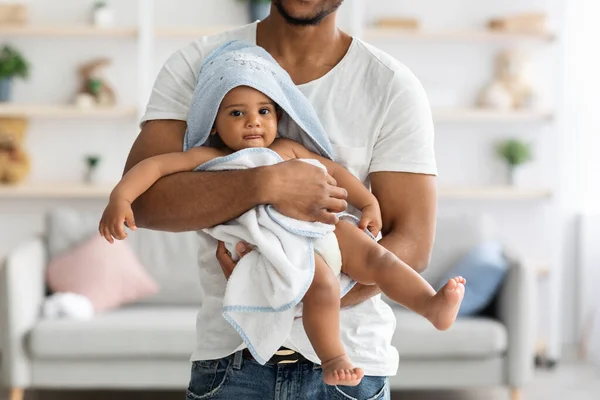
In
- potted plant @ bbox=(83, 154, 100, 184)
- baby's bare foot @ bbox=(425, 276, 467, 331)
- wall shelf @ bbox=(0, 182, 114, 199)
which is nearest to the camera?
baby's bare foot @ bbox=(425, 276, 467, 331)

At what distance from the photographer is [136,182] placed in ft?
5.04

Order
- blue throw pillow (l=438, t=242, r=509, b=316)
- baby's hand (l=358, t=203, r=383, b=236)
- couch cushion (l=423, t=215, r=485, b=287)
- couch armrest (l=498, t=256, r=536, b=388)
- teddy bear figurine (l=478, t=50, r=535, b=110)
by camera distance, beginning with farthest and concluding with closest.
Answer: teddy bear figurine (l=478, t=50, r=535, b=110)
couch cushion (l=423, t=215, r=485, b=287)
blue throw pillow (l=438, t=242, r=509, b=316)
couch armrest (l=498, t=256, r=536, b=388)
baby's hand (l=358, t=203, r=383, b=236)

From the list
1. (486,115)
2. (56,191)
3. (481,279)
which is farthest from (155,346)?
(486,115)

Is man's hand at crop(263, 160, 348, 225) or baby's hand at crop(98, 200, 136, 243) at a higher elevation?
man's hand at crop(263, 160, 348, 225)

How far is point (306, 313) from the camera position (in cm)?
151

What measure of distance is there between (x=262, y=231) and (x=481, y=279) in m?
2.91

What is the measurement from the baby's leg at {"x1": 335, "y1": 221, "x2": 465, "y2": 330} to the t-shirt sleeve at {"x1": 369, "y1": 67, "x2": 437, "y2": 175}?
0.13m

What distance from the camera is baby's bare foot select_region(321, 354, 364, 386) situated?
1.47 metres

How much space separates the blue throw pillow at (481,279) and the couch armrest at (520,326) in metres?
0.12

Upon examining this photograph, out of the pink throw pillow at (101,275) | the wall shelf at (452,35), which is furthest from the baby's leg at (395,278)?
the wall shelf at (452,35)

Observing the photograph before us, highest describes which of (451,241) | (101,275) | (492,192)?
(492,192)

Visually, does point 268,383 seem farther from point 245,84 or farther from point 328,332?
point 245,84

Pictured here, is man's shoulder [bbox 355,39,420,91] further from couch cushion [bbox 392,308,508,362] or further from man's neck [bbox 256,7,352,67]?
couch cushion [bbox 392,308,508,362]

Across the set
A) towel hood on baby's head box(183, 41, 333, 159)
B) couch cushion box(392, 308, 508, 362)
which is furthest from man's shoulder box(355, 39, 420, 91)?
couch cushion box(392, 308, 508, 362)
